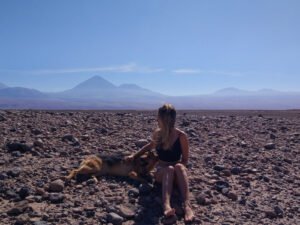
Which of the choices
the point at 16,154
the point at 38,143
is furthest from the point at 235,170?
the point at 16,154

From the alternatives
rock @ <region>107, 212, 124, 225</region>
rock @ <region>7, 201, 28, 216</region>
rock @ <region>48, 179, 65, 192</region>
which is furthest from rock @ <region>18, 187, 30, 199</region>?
rock @ <region>107, 212, 124, 225</region>

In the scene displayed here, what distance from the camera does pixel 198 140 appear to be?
13.2 m

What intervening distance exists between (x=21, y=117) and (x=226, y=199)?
30.3 ft

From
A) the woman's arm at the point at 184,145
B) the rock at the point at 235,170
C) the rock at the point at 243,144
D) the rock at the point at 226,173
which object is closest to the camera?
the woman's arm at the point at 184,145

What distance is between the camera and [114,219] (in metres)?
7.04

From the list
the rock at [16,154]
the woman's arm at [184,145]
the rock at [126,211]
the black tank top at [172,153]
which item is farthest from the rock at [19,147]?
the woman's arm at [184,145]

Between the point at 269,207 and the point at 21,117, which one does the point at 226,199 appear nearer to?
the point at 269,207

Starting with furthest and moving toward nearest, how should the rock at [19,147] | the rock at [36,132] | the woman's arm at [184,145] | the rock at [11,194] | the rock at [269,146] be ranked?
the rock at [269,146]
the rock at [36,132]
the rock at [19,147]
the woman's arm at [184,145]
the rock at [11,194]

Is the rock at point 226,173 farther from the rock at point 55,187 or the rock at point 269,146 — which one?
the rock at point 55,187

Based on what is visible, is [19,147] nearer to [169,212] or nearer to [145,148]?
[145,148]

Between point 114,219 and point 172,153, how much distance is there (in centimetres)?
178

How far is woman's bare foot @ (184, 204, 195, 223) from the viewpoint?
7244 mm

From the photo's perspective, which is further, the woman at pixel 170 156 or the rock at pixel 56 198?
the woman at pixel 170 156

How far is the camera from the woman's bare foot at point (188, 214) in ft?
23.8
